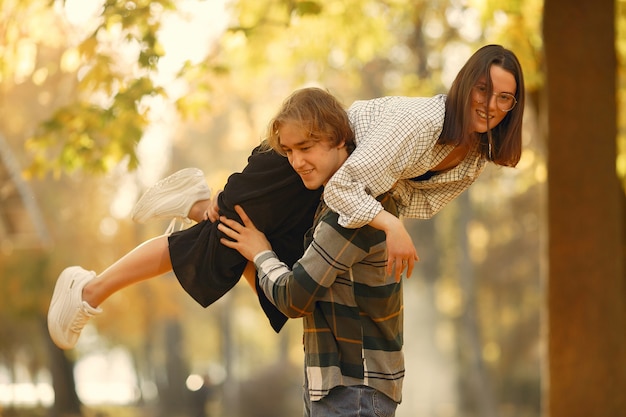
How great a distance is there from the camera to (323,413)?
3.03 meters

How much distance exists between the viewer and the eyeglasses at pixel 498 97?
3.09 metres

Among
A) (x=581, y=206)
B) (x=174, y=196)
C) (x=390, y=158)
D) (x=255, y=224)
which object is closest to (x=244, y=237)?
(x=255, y=224)

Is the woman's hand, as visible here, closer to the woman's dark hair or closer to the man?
the man

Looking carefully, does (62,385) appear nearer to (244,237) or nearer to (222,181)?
(222,181)

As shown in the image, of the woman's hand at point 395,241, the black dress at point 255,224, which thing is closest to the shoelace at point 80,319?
the black dress at point 255,224

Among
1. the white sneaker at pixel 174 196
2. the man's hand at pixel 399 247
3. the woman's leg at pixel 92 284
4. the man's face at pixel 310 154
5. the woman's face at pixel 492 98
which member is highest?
the woman's face at pixel 492 98

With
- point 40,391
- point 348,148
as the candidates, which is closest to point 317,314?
point 348,148

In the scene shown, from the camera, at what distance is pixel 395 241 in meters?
2.81

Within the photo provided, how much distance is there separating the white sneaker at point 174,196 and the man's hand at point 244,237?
1.33 ft

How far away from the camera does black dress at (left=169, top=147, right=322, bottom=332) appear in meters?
3.35

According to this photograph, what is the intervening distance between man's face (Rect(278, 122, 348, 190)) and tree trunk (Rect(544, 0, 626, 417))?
4660 mm

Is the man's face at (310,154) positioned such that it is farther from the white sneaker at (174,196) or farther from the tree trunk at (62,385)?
the tree trunk at (62,385)

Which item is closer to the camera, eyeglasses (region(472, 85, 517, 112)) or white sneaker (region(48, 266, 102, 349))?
eyeglasses (region(472, 85, 517, 112))

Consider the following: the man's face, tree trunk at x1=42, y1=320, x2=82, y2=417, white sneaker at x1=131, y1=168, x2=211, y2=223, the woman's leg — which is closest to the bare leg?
the woman's leg
